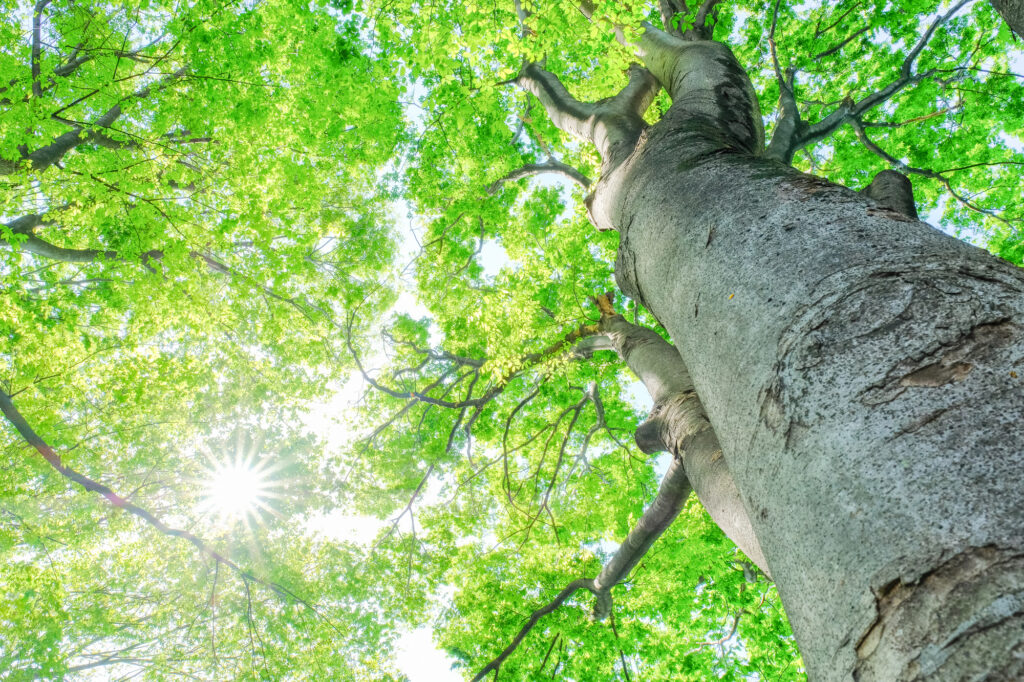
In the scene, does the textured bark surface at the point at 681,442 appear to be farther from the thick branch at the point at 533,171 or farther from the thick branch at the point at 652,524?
the thick branch at the point at 533,171

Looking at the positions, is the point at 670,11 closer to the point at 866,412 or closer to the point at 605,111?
the point at 605,111

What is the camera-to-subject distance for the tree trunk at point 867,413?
0.69m

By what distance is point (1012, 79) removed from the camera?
253 inches

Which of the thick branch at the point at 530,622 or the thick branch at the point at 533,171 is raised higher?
the thick branch at the point at 533,171

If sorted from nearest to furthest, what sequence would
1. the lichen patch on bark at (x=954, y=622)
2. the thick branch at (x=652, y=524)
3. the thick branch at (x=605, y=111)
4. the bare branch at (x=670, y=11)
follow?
the lichen patch on bark at (x=954, y=622) < the thick branch at (x=652, y=524) < the thick branch at (x=605, y=111) < the bare branch at (x=670, y=11)

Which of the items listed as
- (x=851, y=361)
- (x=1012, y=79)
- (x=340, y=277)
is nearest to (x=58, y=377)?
(x=340, y=277)

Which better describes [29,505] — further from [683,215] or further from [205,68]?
[683,215]

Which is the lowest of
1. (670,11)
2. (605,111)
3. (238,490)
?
(605,111)

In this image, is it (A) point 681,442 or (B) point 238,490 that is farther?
(B) point 238,490

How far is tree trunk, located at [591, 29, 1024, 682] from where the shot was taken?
69 cm

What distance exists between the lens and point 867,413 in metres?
0.89

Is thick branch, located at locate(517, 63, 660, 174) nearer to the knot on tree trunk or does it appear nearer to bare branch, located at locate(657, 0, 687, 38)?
bare branch, located at locate(657, 0, 687, 38)

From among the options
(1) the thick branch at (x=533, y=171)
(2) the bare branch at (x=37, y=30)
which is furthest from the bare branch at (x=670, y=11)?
(2) the bare branch at (x=37, y=30)

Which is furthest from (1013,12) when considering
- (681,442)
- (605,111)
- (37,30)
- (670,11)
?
(37,30)
